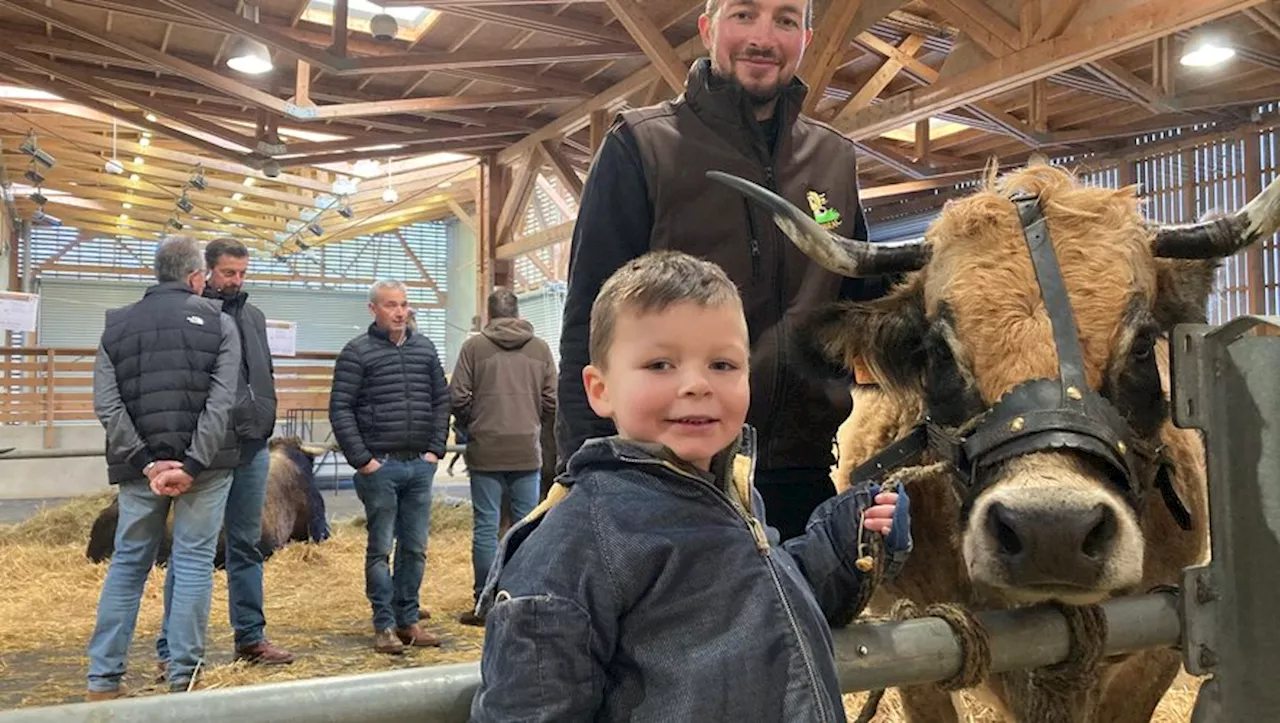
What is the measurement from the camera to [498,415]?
6043mm

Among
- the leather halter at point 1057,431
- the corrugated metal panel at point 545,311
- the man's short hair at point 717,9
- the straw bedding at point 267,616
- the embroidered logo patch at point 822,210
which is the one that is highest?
the corrugated metal panel at point 545,311

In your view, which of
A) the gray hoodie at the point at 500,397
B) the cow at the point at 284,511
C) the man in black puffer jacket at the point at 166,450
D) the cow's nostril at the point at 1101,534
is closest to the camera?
the cow's nostril at the point at 1101,534

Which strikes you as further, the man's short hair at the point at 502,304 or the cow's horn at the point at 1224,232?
the man's short hair at the point at 502,304

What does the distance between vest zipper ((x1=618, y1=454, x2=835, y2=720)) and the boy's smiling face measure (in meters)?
0.04

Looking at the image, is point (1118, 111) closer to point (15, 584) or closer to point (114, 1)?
point (114, 1)

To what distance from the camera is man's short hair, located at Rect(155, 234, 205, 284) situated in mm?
4672

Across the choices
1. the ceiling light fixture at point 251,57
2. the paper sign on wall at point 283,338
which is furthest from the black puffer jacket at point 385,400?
the paper sign on wall at point 283,338

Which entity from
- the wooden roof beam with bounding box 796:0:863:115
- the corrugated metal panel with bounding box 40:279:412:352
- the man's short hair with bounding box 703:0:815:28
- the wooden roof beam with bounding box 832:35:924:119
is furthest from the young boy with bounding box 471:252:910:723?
the corrugated metal panel with bounding box 40:279:412:352

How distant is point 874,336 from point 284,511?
7479 mm

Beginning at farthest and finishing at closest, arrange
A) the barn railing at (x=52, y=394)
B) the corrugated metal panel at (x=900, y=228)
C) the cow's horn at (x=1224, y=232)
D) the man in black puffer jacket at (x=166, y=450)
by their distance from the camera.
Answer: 1. the barn railing at (x=52, y=394)
2. the corrugated metal panel at (x=900, y=228)
3. the man in black puffer jacket at (x=166, y=450)
4. the cow's horn at (x=1224, y=232)

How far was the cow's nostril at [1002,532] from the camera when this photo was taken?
1694 millimetres

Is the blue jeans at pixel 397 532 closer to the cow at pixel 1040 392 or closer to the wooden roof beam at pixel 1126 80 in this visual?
the cow at pixel 1040 392

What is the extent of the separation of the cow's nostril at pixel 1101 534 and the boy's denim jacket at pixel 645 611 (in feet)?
2.06

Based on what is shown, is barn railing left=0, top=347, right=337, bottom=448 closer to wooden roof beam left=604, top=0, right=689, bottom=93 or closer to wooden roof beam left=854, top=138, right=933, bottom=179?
wooden roof beam left=854, top=138, right=933, bottom=179
